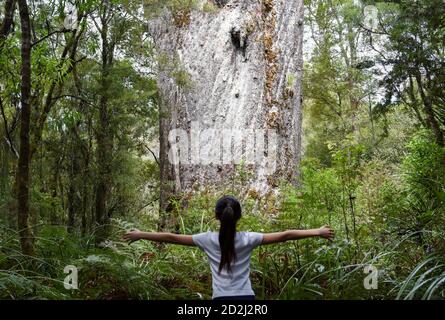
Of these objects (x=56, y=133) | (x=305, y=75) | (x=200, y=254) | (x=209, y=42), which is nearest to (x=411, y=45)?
(x=209, y=42)

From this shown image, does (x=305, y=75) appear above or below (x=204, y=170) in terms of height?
above

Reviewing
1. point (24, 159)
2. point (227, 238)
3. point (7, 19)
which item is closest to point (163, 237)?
point (227, 238)

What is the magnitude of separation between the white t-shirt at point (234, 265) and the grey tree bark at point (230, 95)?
3.72m

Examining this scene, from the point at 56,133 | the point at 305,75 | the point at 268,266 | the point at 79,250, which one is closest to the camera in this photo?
the point at 268,266

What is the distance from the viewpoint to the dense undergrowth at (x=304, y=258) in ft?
11.7

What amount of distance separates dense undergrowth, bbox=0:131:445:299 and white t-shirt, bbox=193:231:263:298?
59cm

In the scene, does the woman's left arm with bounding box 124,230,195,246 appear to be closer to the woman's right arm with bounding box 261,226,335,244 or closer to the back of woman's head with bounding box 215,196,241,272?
the back of woman's head with bounding box 215,196,241,272

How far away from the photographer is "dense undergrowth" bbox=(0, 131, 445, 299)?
358cm

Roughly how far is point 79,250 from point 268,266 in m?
1.85

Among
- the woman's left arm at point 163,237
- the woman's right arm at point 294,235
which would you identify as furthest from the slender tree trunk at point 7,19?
the woman's right arm at point 294,235

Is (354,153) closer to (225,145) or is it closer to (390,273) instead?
(390,273)

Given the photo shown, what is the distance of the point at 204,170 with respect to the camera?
7.14 meters

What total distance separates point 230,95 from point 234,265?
178 inches

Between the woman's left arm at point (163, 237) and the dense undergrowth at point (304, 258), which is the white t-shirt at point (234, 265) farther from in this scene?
the dense undergrowth at point (304, 258)
